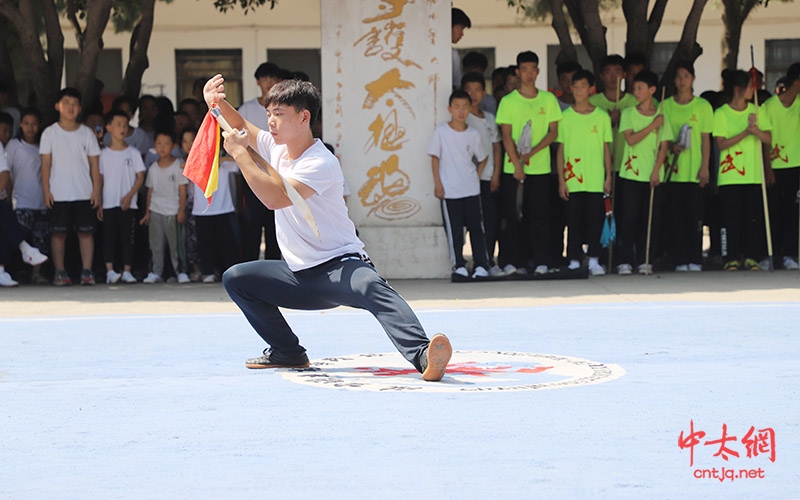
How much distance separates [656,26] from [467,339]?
685 centimetres

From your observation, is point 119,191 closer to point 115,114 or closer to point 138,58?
point 115,114

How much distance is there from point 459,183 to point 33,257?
3.85 meters

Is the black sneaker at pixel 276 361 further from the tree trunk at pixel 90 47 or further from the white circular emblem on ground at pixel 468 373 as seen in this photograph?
the tree trunk at pixel 90 47

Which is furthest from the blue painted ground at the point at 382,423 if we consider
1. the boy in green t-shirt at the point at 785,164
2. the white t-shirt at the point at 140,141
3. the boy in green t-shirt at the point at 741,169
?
the white t-shirt at the point at 140,141

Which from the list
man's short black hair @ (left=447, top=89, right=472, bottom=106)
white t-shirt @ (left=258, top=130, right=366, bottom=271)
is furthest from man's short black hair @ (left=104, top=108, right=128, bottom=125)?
white t-shirt @ (left=258, top=130, right=366, bottom=271)

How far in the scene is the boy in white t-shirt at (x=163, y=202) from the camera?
11273 mm

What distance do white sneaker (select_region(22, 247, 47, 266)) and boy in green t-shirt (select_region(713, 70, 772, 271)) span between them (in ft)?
20.7

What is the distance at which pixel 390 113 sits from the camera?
36.9ft

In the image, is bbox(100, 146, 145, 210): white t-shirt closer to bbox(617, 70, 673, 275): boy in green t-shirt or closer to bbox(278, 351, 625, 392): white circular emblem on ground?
bbox(617, 70, 673, 275): boy in green t-shirt

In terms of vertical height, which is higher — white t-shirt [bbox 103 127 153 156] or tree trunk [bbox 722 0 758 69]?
tree trunk [bbox 722 0 758 69]

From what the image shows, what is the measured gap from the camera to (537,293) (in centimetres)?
991

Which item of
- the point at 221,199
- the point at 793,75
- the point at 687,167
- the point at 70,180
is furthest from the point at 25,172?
the point at 793,75

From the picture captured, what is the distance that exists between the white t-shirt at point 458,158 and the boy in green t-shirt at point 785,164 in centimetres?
293

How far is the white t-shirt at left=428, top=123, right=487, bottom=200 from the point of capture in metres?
10.9
